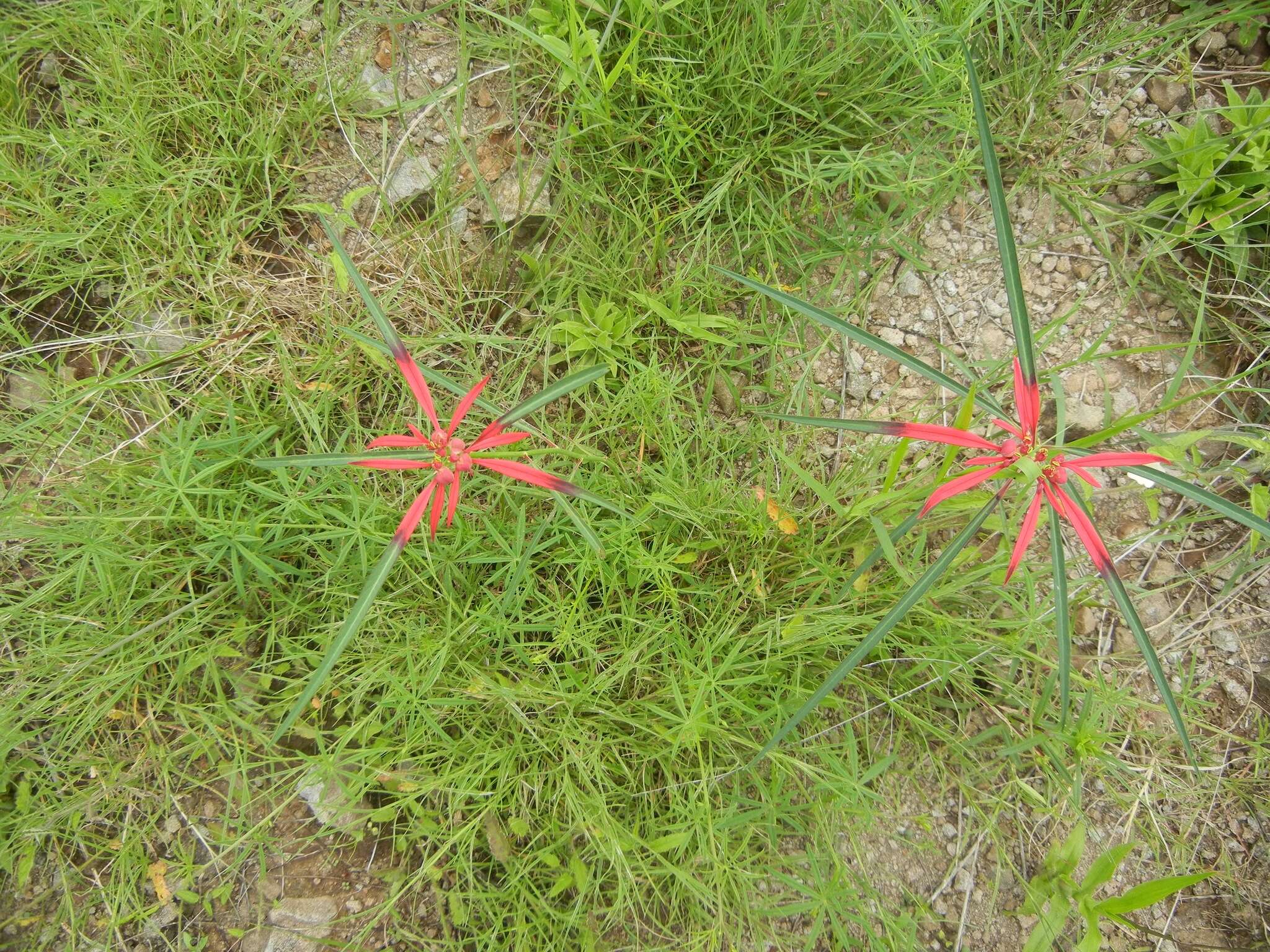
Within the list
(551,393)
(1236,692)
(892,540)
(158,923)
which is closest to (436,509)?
(551,393)

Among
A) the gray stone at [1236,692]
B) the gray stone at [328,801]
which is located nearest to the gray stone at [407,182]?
the gray stone at [328,801]

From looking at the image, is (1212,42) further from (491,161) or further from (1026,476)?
(491,161)

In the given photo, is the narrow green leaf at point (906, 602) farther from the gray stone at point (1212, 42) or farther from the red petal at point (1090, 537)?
the gray stone at point (1212, 42)

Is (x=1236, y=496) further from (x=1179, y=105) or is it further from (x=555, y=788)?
(x=555, y=788)

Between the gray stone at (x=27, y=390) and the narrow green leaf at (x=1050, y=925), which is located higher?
the gray stone at (x=27, y=390)

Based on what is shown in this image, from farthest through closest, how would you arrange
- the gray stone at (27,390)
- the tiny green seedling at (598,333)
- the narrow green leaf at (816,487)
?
the gray stone at (27,390) < the tiny green seedling at (598,333) < the narrow green leaf at (816,487)

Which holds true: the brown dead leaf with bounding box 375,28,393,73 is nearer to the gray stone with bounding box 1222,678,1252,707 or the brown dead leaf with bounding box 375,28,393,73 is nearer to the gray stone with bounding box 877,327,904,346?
the gray stone with bounding box 877,327,904,346

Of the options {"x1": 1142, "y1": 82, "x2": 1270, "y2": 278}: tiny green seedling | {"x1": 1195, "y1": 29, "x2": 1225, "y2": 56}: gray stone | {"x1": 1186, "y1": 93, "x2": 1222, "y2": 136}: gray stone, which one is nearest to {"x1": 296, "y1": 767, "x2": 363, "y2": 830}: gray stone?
{"x1": 1142, "y1": 82, "x2": 1270, "y2": 278}: tiny green seedling

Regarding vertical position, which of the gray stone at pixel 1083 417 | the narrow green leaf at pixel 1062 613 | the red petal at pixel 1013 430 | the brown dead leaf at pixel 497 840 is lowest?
the brown dead leaf at pixel 497 840
